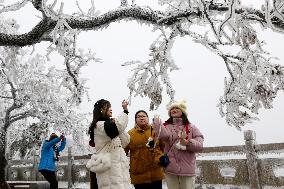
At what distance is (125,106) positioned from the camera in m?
3.89

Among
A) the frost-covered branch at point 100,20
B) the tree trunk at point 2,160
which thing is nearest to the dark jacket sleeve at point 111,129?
the frost-covered branch at point 100,20

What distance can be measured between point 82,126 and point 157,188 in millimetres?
12985

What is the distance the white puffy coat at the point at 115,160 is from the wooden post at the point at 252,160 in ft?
13.9

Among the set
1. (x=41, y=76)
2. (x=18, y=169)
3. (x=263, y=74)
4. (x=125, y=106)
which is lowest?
(x=18, y=169)

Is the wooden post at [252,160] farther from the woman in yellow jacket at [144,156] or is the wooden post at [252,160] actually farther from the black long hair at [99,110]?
the black long hair at [99,110]

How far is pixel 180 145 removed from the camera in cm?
434

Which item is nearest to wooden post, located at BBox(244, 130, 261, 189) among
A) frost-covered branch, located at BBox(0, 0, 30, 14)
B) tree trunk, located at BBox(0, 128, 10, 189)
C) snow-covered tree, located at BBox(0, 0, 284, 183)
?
snow-covered tree, located at BBox(0, 0, 284, 183)

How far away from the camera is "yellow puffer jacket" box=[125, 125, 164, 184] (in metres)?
4.45

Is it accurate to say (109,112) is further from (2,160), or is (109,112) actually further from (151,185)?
(2,160)

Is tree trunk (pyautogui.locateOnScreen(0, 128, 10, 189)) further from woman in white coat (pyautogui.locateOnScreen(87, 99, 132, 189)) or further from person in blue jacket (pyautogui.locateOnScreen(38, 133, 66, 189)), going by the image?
woman in white coat (pyautogui.locateOnScreen(87, 99, 132, 189))

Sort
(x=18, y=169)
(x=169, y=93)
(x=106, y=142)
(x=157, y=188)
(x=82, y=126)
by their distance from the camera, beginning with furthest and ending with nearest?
(x=18, y=169) < (x=82, y=126) < (x=169, y=93) < (x=157, y=188) < (x=106, y=142)

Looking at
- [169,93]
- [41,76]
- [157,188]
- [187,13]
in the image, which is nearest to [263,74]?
[187,13]

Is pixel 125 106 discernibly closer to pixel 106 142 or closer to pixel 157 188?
pixel 106 142

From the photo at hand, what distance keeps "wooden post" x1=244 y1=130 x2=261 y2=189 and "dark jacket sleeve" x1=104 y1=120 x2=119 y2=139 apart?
4520mm
